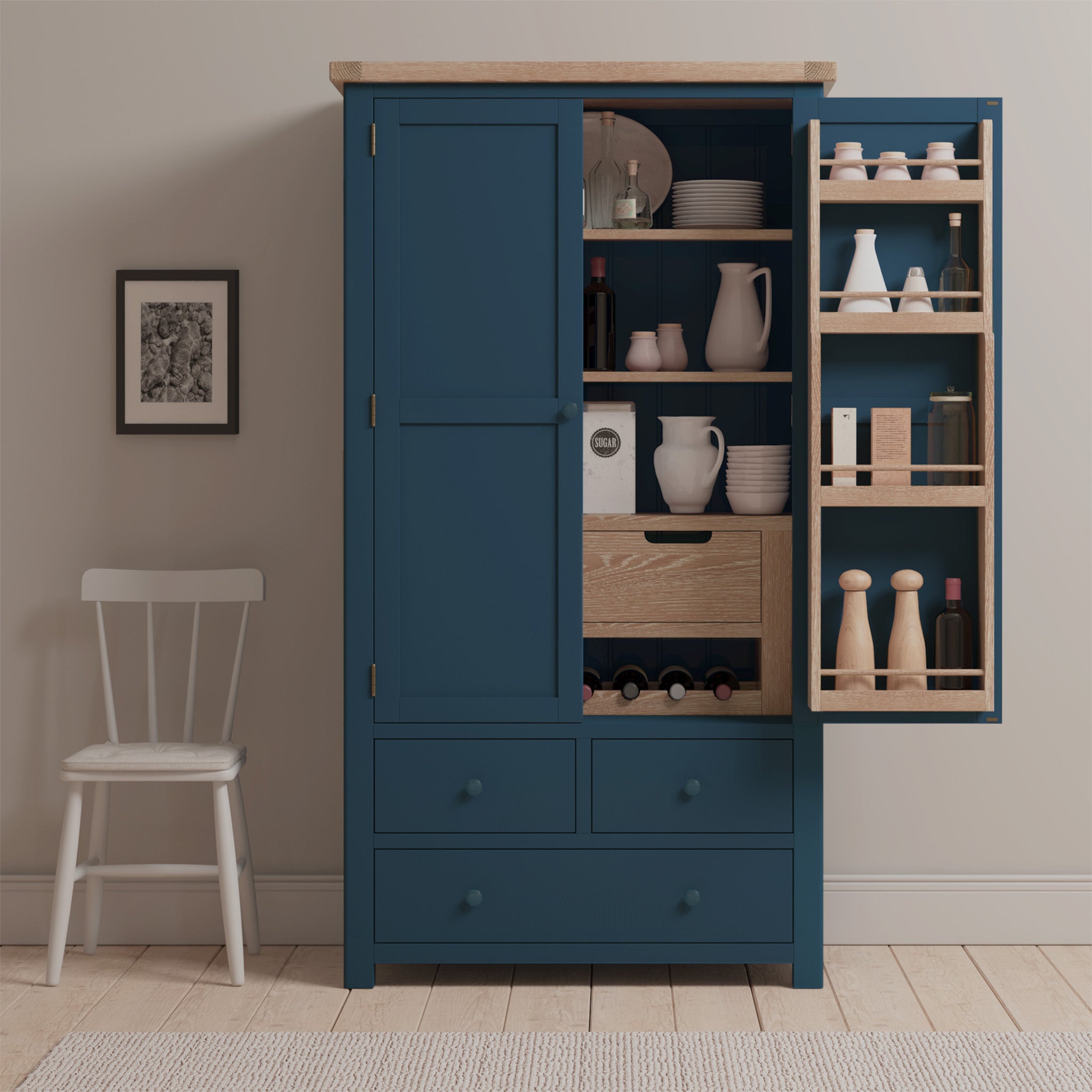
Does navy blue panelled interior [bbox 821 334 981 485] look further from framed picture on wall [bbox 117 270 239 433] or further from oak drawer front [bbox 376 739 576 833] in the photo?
framed picture on wall [bbox 117 270 239 433]

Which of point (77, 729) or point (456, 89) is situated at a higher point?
point (456, 89)

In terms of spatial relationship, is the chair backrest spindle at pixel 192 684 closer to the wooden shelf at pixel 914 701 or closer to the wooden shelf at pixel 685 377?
the wooden shelf at pixel 685 377

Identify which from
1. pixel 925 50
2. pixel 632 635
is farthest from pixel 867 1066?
pixel 925 50

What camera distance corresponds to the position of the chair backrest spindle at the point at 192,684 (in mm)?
2695

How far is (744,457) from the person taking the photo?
2506mm

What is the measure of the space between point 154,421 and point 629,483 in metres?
1.24

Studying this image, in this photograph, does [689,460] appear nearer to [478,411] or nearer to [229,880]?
[478,411]

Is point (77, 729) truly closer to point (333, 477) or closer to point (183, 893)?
point (183, 893)

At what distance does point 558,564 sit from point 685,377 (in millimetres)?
509

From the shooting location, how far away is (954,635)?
2371mm

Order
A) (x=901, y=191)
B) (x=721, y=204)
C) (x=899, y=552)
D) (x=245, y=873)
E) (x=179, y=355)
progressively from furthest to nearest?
(x=179, y=355) → (x=245, y=873) → (x=721, y=204) → (x=899, y=552) → (x=901, y=191)

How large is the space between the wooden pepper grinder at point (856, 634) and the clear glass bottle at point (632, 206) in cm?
92

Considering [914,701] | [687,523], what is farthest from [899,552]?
[687,523]

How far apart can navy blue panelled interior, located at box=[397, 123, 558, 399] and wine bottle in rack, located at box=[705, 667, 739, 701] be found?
74 centimetres
